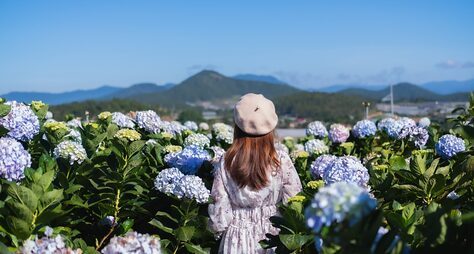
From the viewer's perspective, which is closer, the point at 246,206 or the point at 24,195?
the point at 24,195

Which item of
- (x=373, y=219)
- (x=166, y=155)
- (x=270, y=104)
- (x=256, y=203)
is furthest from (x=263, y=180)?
(x=373, y=219)

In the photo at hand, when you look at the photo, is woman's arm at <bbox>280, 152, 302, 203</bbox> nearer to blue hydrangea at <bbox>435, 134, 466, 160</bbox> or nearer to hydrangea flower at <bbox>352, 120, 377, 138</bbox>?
blue hydrangea at <bbox>435, 134, 466, 160</bbox>

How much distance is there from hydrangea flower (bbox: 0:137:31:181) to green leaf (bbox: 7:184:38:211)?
254mm

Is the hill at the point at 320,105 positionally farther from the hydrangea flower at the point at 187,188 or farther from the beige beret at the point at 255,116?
the hydrangea flower at the point at 187,188

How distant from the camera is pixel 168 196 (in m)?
3.41

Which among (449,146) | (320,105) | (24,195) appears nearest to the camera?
(24,195)

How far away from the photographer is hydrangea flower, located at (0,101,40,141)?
352 centimetres

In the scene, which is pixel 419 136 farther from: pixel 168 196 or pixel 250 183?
pixel 168 196

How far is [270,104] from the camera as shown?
3.56 m

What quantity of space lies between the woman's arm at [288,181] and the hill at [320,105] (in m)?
46.7

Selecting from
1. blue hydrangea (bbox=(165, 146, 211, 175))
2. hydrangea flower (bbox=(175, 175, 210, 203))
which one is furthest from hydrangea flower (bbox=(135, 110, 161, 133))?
hydrangea flower (bbox=(175, 175, 210, 203))

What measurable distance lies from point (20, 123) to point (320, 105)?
177ft

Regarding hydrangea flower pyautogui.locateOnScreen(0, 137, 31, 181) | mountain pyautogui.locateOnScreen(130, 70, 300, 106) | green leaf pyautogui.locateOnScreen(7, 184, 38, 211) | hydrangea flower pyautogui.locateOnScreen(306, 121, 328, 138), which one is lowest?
mountain pyautogui.locateOnScreen(130, 70, 300, 106)

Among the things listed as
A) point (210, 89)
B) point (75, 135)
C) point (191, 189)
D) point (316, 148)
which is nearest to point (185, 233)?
point (191, 189)
